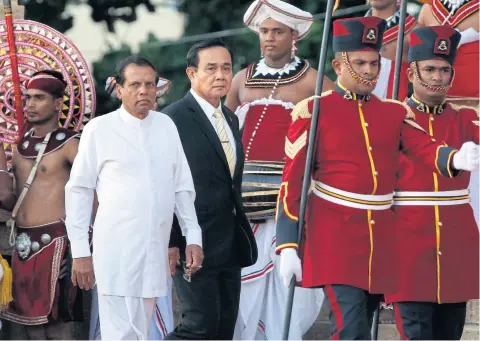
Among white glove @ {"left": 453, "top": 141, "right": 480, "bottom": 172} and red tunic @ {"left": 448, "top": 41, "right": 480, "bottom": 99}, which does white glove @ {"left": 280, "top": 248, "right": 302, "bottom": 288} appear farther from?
red tunic @ {"left": 448, "top": 41, "right": 480, "bottom": 99}

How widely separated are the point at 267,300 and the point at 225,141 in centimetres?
157

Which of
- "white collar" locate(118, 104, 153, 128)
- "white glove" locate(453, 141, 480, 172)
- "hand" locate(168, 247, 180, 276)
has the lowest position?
"hand" locate(168, 247, 180, 276)

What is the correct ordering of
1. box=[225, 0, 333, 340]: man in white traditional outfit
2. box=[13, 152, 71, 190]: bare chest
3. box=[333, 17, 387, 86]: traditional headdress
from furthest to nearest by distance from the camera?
box=[13, 152, 71, 190]: bare chest < box=[225, 0, 333, 340]: man in white traditional outfit < box=[333, 17, 387, 86]: traditional headdress

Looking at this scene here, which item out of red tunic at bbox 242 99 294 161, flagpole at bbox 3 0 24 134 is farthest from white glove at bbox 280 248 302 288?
flagpole at bbox 3 0 24 134

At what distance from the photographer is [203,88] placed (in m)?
9.14

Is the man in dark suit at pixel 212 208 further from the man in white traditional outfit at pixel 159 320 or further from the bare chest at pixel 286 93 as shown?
the man in white traditional outfit at pixel 159 320

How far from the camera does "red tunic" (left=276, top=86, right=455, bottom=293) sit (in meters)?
8.34

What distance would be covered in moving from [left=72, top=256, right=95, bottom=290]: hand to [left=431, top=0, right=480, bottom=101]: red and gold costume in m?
2.80

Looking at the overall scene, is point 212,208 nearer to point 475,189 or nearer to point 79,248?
point 79,248

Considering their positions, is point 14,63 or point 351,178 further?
point 14,63

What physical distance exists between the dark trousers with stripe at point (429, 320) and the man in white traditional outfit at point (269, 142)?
1.33m

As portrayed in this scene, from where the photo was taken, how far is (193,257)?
8633 millimetres

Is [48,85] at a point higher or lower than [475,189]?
higher

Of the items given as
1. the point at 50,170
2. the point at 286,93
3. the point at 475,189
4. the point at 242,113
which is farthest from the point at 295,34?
the point at 50,170
